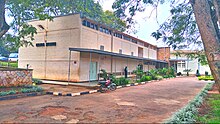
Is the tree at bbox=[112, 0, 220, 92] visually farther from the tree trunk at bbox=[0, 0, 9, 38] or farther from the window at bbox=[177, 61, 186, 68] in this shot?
the window at bbox=[177, 61, 186, 68]

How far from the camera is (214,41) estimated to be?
545 centimetres

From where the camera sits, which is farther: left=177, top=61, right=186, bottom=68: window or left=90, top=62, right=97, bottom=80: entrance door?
left=177, top=61, right=186, bottom=68: window

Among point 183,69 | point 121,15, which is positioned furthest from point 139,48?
point 121,15

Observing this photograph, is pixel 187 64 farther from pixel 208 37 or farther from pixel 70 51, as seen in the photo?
pixel 208 37

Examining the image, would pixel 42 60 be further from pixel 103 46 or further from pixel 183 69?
pixel 183 69

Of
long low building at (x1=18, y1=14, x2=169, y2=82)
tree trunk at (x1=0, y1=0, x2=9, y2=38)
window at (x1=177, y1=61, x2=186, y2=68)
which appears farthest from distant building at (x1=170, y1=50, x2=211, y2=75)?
tree trunk at (x1=0, y1=0, x2=9, y2=38)

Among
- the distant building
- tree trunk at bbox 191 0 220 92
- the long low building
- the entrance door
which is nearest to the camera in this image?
tree trunk at bbox 191 0 220 92

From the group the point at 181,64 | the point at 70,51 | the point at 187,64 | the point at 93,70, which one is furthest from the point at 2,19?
the point at 187,64

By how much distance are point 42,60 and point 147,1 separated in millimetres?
12378

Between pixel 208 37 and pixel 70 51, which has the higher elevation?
pixel 70 51

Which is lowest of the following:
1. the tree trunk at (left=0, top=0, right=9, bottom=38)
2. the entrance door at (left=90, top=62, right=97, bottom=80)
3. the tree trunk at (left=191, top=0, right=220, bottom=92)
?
the entrance door at (left=90, top=62, right=97, bottom=80)

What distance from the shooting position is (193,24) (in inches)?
507

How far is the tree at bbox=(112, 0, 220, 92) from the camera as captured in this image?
5445 millimetres

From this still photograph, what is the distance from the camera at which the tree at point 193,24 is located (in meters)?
5.45
